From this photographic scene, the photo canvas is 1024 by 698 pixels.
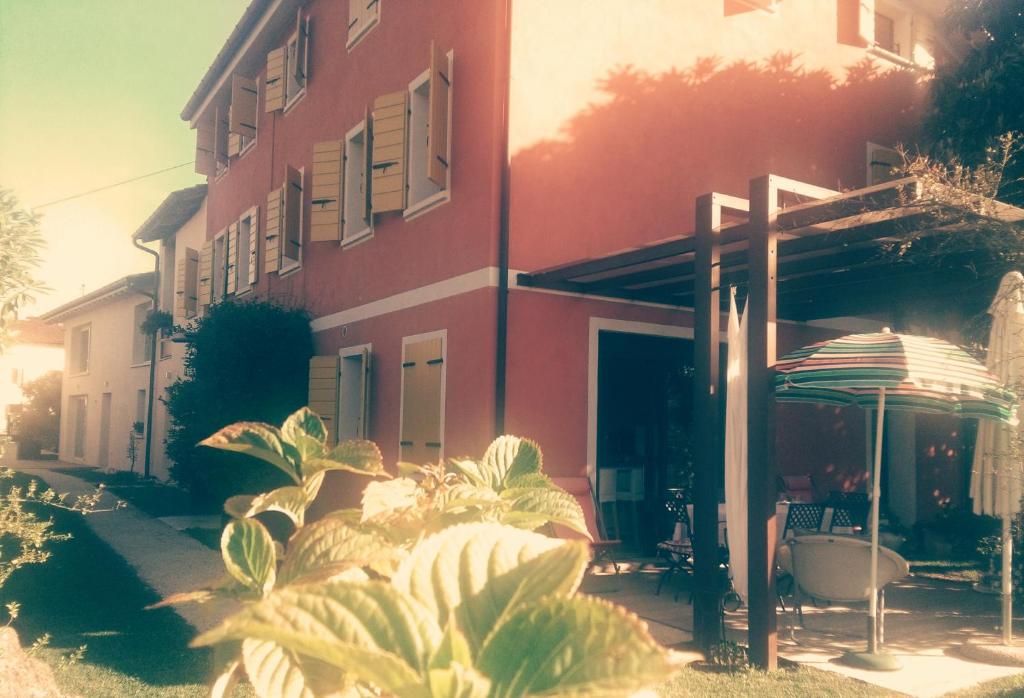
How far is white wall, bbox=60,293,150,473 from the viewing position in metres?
21.3

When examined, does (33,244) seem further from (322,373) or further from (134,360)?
(134,360)

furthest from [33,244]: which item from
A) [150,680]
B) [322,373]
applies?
[322,373]

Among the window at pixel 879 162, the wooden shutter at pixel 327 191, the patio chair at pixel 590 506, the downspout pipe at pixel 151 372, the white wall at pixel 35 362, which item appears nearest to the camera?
the patio chair at pixel 590 506

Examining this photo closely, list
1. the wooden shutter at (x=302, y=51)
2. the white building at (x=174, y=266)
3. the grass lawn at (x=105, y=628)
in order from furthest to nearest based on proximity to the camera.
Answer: the white building at (x=174, y=266) → the wooden shutter at (x=302, y=51) → the grass lawn at (x=105, y=628)

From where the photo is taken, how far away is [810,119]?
33.0 feet

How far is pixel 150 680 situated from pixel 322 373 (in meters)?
5.94

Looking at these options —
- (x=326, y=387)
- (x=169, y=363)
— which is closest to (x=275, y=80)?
(x=326, y=387)

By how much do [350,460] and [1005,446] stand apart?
5.64m

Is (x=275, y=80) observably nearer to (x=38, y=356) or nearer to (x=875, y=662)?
(x=875, y=662)

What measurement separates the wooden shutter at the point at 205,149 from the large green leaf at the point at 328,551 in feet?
57.3

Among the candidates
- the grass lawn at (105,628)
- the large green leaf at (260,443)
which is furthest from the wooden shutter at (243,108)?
the large green leaf at (260,443)

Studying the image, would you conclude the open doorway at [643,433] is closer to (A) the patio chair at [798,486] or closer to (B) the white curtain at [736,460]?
(A) the patio chair at [798,486]

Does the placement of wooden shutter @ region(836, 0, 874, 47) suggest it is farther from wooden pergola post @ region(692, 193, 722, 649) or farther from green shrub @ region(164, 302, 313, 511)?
green shrub @ region(164, 302, 313, 511)

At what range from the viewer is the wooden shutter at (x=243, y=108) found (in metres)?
14.3
